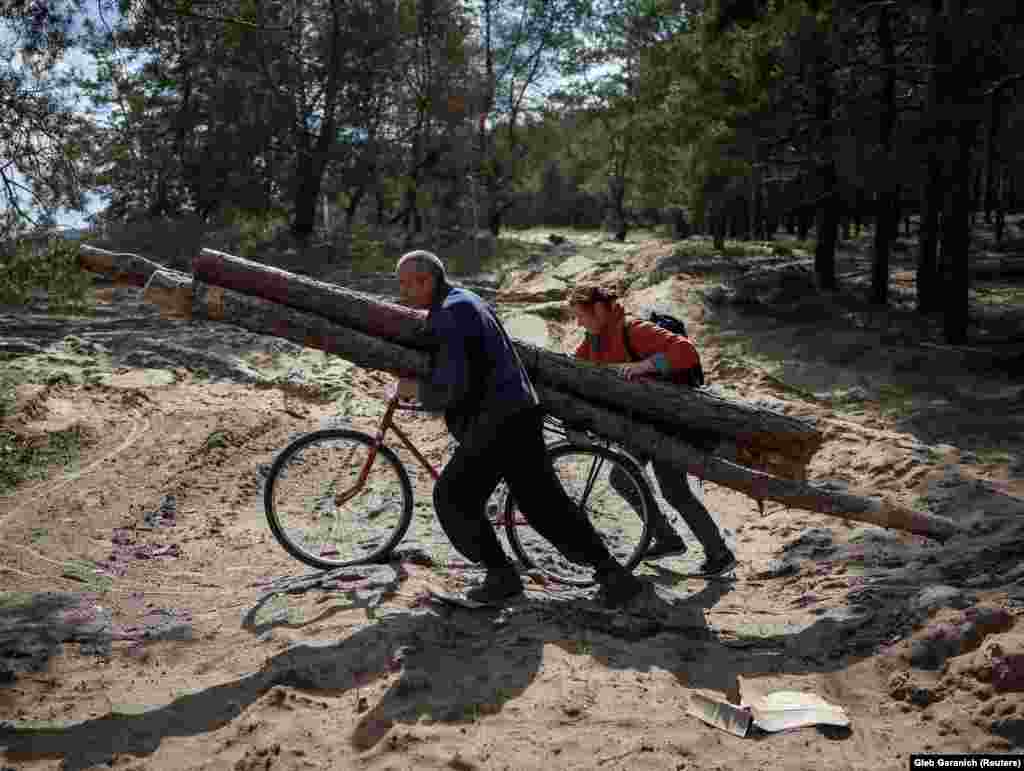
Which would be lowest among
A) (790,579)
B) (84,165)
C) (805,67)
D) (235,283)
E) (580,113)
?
(790,579)

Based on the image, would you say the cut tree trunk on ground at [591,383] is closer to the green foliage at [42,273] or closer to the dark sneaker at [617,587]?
the dark sneaker at [617,587]

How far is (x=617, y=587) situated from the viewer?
5.03m

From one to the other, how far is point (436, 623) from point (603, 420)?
5.67ft

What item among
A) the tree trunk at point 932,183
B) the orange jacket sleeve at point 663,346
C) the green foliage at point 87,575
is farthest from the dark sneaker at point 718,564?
the tree trunk at point 932,183

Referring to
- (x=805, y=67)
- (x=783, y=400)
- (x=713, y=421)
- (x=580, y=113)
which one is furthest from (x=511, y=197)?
(x=713, y=421)

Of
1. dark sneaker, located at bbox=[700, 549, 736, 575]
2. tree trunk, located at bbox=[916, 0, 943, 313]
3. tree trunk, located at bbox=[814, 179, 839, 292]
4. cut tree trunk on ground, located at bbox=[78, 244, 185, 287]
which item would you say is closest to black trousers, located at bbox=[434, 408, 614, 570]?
dark sneaker, located at bbox=[700, 549, 736, 575]

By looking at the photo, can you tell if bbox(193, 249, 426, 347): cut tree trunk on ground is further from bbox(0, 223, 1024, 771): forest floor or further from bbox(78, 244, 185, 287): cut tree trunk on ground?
bbox(0, 223, 1024, 771): forest floor

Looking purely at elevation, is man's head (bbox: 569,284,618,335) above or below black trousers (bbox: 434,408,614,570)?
above

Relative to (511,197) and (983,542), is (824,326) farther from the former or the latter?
(511,197)

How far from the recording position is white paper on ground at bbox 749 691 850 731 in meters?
3.67

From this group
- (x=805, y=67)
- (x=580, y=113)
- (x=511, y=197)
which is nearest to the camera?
(x=805, y=67)

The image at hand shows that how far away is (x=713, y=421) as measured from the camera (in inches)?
219

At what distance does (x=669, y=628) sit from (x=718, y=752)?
4.32 ft

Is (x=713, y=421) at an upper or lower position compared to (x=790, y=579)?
upper
